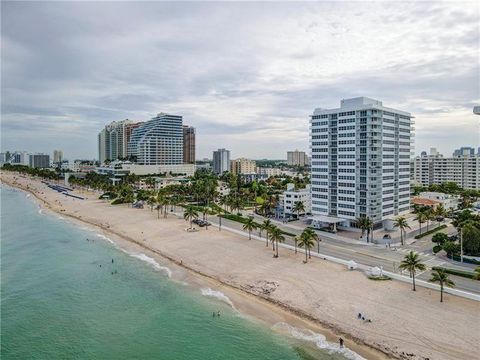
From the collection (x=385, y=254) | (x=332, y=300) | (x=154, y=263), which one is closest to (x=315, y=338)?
(x=332, y=300)

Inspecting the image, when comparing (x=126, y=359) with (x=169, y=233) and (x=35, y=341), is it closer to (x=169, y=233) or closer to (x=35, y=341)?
(x=35, y=341)

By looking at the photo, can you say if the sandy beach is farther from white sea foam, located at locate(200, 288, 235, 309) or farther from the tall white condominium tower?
the tall white condominium tower

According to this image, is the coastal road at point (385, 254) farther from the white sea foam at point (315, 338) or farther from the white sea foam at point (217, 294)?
the white sea foam at point (217, 294)

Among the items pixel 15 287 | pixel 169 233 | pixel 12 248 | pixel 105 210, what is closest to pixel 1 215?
pixel 105 210

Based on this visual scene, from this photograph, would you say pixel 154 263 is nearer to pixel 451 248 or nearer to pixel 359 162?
pixel 451 248

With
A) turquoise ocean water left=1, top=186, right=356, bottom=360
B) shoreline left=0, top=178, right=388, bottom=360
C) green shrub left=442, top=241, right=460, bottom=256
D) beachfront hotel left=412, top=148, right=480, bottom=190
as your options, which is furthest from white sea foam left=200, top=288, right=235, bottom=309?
beachfront hotel left=412, top=148, right=480, bottom=190

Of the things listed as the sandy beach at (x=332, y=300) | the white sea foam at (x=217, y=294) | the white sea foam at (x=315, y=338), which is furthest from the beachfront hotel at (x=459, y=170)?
the white sea foam at (x=315, y=338)
